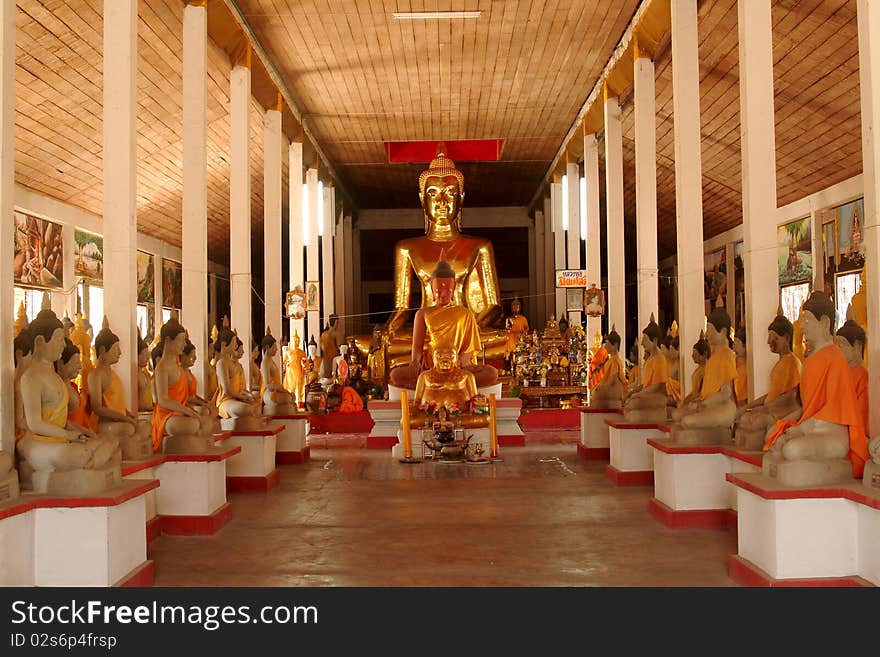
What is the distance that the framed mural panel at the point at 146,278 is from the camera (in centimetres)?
1670

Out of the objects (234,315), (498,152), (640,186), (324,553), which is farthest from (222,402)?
(498,152)

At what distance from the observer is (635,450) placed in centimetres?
786

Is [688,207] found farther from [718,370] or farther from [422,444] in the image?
[422,444]

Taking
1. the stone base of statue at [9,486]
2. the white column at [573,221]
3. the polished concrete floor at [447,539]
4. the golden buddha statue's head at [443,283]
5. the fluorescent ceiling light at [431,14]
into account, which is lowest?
the polished concrete floor at [447,539]

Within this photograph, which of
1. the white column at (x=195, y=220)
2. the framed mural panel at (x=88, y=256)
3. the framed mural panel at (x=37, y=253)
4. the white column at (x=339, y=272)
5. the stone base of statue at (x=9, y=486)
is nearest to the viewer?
the stone base of statue at (x=9, y=486)

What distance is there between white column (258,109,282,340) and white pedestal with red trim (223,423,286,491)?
3361mm

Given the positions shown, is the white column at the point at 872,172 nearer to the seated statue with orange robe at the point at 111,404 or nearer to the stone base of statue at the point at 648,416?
the stone base of statue at the point at 648,416

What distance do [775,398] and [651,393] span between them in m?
2.24

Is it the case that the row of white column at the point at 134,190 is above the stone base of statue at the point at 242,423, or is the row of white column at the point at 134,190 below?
above

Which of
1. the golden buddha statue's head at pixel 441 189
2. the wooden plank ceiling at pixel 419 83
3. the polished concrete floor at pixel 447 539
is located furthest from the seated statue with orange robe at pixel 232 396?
the golden buddha statue's head at pixel 441 189

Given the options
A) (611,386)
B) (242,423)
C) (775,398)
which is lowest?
(242,423)

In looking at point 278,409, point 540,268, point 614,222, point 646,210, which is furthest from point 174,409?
point 540,268

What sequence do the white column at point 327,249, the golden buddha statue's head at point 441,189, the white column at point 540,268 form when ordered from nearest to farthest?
the golden buddha statue's head at point 441,189, the white column at point 327,249, the white column at point 540,268

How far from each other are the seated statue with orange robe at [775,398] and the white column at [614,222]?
599 cm
